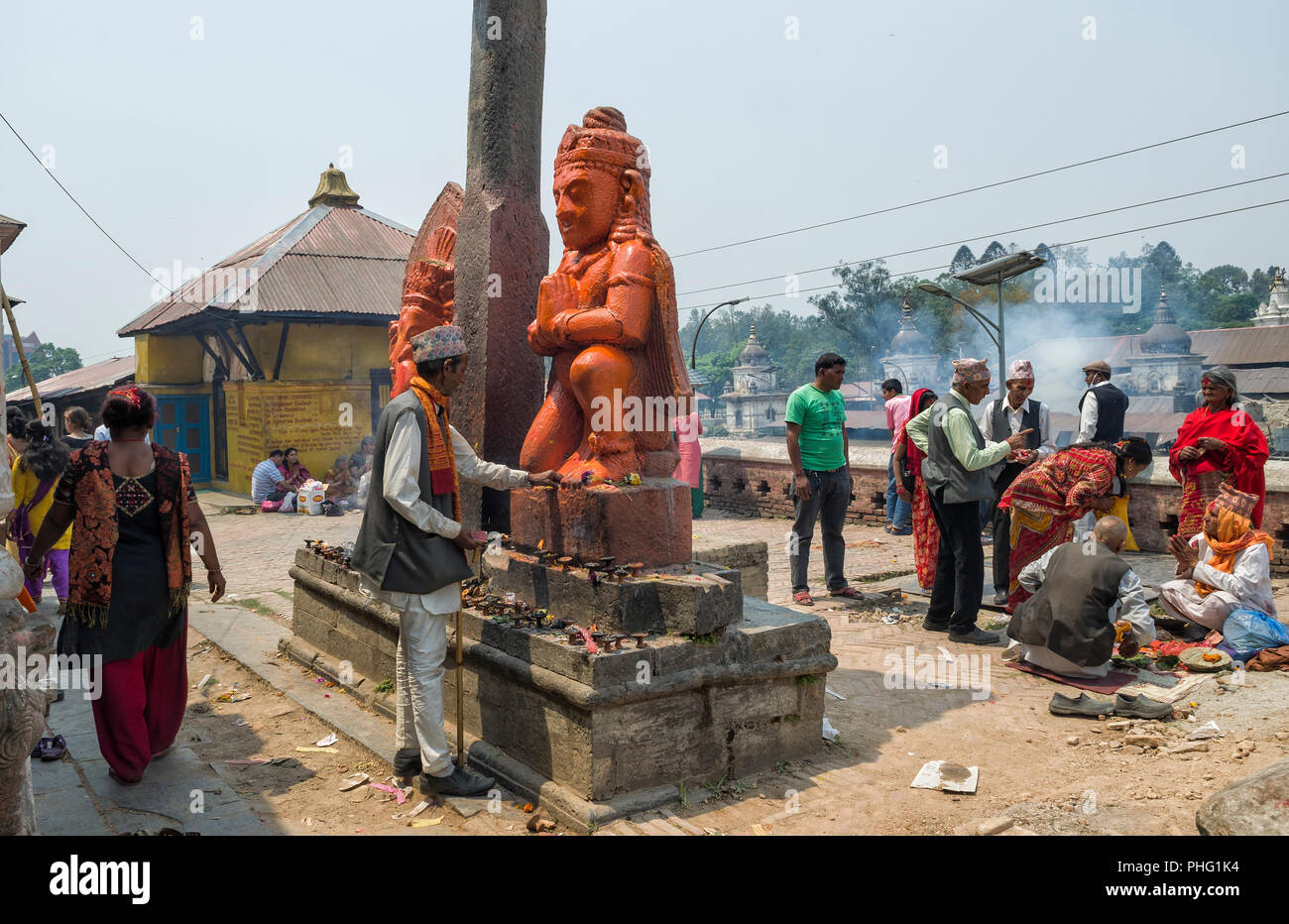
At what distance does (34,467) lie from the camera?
233 inches

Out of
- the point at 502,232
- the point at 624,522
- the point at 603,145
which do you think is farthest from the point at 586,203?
the point at 624,522

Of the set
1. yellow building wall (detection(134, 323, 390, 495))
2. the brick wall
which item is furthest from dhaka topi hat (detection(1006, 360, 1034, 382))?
yellow building wall (detection(134, 323, 390, 495))

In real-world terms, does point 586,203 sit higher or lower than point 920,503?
higher

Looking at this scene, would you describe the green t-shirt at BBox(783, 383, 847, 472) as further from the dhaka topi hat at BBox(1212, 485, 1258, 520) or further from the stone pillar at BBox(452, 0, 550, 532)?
the dhaka topi hat at BBox(1212, 485, 1258, 520)

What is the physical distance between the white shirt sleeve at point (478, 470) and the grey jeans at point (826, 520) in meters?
3.25

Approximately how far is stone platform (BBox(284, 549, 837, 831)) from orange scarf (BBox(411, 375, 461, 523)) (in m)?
0.72

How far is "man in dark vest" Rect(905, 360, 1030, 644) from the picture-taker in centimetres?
584

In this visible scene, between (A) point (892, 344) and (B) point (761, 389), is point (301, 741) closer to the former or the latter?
(A) point (892, 344)

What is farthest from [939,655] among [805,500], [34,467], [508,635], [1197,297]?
[1197,297]

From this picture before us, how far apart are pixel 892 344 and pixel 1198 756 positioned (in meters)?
44.4

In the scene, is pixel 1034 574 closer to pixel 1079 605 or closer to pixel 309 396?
pixel 1079 605

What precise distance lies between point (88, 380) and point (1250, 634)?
27.7m

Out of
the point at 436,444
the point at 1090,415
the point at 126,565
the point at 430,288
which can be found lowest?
the point at 126,565

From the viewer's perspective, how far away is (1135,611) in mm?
5266
